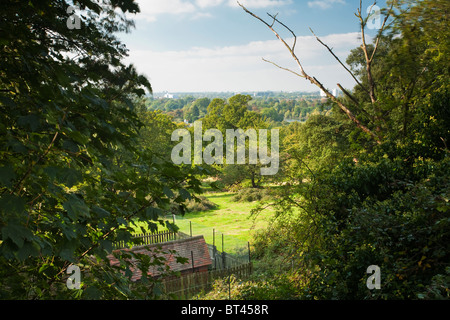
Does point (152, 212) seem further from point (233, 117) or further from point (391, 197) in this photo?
point (233, 117)

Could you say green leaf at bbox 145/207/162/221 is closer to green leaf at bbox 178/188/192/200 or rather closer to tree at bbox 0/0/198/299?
tree at bbox 0/0/198/299

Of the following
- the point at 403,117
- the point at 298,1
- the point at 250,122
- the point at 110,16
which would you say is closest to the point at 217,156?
the point at 250,122

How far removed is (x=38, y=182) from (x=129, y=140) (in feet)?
2.46

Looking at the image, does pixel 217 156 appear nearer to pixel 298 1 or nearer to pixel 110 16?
pixel 298 1

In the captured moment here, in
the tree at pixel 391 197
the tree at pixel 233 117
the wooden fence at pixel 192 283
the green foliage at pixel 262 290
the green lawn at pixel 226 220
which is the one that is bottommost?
the green lawn at pixel 226 220

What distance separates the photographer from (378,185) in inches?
231

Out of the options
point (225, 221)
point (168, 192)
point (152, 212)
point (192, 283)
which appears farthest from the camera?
point (225, 221)

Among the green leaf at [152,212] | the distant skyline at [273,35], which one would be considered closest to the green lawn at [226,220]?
the distant skyline at [273,35]

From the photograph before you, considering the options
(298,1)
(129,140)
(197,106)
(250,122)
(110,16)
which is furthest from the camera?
(197,106)

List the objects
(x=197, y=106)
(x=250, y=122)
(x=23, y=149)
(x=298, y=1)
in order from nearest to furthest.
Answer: (x=23, y=149)
(x=298, y=1)
(x=250, y=122)
(x=197, y=106)

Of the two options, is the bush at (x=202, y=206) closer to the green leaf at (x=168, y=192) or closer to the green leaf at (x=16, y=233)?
the green leaf at (x=168, y=192)

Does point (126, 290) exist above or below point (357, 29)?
below

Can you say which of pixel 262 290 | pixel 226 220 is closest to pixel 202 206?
pixel 226 220

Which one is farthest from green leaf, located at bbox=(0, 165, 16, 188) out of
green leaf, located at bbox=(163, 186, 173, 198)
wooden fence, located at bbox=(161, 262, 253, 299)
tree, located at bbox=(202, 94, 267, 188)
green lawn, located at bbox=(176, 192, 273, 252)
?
tree, located at bbox=(202, 94, 267, 188)
